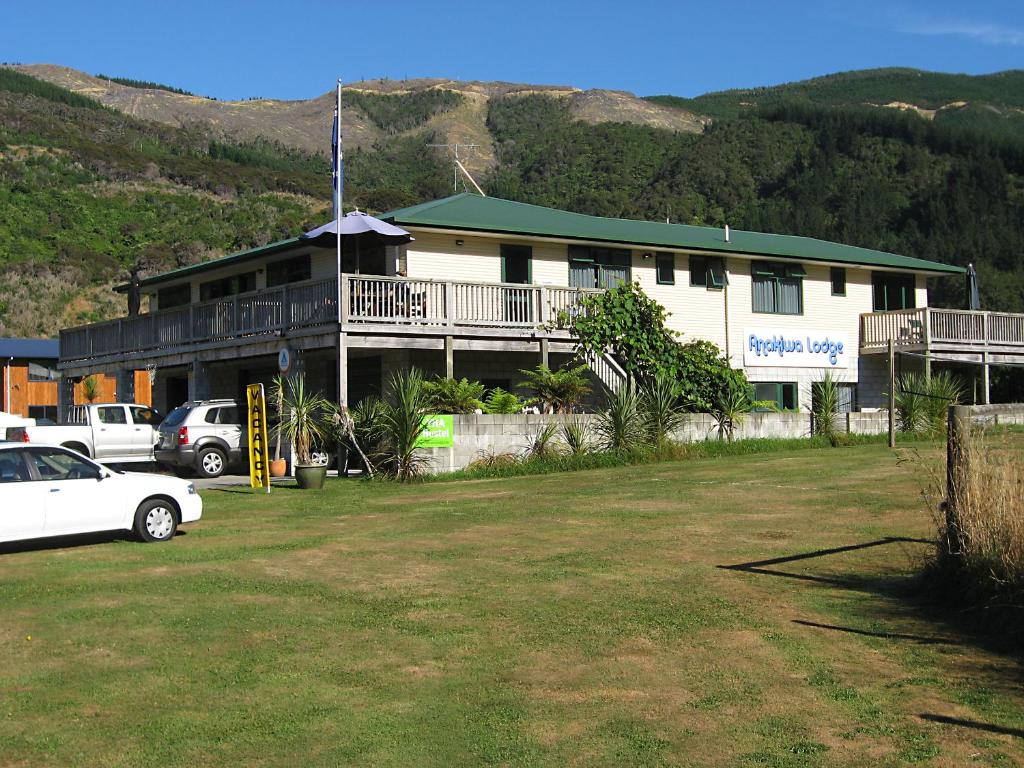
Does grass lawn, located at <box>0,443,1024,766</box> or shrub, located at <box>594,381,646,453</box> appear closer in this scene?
grass lawn, located at <box>0,443,1024,766</box>

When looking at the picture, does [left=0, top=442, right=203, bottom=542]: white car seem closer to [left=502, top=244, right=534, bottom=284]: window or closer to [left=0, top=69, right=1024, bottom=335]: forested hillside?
[left=502, top=244, right=534, bottom=284]: window

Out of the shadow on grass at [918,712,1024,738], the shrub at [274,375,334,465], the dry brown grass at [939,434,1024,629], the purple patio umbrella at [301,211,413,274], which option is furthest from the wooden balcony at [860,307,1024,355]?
the shadow on grass at [918,712,1024,738]

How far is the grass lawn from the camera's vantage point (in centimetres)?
666

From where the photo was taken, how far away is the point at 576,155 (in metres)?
113

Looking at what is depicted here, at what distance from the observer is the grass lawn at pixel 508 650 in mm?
6656

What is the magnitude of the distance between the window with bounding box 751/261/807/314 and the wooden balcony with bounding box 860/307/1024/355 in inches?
102

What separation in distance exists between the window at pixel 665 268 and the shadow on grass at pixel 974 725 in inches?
994

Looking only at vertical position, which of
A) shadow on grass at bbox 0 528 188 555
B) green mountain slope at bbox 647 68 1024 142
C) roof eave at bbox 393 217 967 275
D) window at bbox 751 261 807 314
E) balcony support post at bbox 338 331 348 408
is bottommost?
shadow on grass at bbox 0 528 188 555

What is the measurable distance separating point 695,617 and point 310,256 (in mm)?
23437

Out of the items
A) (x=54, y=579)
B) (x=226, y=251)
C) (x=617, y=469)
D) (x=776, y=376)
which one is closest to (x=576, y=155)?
(x=226, y=251)

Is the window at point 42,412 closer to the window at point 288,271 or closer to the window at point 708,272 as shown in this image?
the window at point 288,271

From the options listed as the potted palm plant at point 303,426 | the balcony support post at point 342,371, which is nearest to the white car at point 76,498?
the potted palm plant at point 303,426

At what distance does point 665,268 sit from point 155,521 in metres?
19.9

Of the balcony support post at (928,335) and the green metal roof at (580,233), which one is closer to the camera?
the green metal roof at (580,233)
